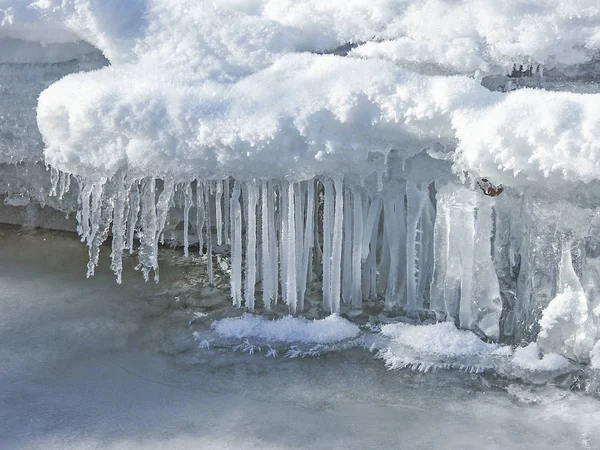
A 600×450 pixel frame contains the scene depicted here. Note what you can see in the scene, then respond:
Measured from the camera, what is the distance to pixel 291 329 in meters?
4.69

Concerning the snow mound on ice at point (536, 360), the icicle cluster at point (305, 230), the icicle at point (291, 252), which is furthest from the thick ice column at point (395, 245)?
the snow mound on ice at point (536, 360)

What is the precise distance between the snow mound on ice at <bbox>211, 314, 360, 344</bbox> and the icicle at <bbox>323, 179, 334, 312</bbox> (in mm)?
112

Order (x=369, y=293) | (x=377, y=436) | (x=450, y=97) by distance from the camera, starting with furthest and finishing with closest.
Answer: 1. (x=369, y=293)
2. (x=450, y=97)
3. (x=377, y=436)

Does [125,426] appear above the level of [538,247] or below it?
below

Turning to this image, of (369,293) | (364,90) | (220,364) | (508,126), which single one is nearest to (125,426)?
(220,364)

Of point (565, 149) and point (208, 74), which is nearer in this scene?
point (565, 149)

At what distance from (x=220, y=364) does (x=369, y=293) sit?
934 millimetres

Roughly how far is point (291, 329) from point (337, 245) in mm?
494

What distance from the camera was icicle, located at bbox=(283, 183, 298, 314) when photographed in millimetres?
4596

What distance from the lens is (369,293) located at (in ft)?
16.3

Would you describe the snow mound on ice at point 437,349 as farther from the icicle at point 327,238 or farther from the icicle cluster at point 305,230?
the icicle at point 327,238

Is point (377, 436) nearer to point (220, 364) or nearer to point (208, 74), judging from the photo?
point (220, 364)

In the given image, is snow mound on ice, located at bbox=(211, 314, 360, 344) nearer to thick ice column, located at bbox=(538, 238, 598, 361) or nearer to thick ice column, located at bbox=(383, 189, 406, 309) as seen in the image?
thick ice column, located at bbox=(383, 189, 406, 309)

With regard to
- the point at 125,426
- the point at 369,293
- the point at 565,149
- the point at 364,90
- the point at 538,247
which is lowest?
the point at 125,426
